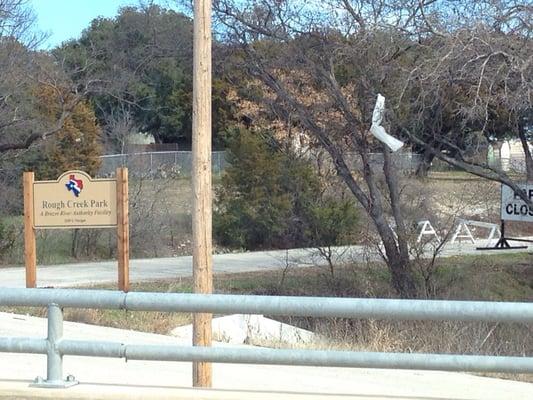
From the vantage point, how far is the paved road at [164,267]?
67.2ft

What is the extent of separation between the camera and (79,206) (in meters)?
13.9

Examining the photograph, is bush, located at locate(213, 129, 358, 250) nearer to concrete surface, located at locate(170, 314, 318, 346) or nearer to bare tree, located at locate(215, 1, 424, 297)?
bare tree, located at locate(215, 1, 424, 297)

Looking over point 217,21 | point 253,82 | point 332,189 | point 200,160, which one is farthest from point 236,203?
point 200,160

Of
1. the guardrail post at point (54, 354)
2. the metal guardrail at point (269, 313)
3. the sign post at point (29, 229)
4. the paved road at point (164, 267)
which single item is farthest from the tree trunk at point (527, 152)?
the guardrail post at point (54, 354)

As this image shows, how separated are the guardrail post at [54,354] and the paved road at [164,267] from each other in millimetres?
13522

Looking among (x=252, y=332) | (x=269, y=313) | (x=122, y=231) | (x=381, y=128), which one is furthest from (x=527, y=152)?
(x=269, y=313)

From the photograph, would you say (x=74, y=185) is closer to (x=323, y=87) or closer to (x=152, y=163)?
(x=323, y=87)

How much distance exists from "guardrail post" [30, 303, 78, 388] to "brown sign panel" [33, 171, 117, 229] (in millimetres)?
7642

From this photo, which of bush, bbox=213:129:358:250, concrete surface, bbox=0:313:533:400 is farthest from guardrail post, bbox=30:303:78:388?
bush, bbox=213:129:358:250

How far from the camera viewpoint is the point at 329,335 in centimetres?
1364

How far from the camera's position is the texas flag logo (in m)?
13.9

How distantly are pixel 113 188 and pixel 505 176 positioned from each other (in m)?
9.29

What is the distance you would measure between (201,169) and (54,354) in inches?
82.6

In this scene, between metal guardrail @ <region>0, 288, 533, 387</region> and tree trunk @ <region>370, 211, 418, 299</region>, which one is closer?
metal guardrail @ <region>0, 288, 533, 387</region>
